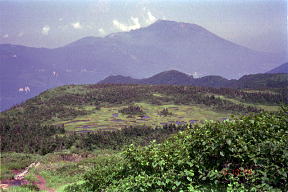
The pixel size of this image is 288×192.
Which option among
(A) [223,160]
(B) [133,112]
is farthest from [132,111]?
(A) [223,160]

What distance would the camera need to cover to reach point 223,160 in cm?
1309

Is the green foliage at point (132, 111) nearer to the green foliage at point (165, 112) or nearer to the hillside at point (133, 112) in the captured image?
the hillside at point (133, 112)

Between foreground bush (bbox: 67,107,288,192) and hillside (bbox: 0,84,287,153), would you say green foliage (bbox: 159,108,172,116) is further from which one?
foreground bush (bbox: 67,107,288,192)

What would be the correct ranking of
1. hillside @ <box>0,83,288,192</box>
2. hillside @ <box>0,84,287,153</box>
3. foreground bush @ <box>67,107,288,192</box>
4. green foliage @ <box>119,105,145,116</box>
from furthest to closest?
green foliage @ <box>119,105,145,116</box> → hillside @ <box>0,84,287,153</box> → hillside @ <box>0,83,288,192</box> → foreground bush @ <box>67,107,288,192</box>

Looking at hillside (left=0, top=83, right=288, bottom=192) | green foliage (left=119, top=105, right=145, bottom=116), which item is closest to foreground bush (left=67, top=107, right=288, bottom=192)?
hillside (left=0, top=83, right=288, bottom=192)

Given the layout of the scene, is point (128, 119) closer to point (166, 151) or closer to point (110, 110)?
point (110, 110)

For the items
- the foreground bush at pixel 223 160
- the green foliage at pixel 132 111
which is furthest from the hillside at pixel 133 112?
the foreground bush at pixel 223 160

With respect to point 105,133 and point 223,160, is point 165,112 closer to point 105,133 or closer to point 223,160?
point 105,133

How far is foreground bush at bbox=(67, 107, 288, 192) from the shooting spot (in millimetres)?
11578

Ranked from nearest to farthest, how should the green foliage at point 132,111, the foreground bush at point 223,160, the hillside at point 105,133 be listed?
the foreground bush at point 223,160 < the hillside at point 105,133 < the green foliage at point 132,111

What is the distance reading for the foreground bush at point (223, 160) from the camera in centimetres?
1158

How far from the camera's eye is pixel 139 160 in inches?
583

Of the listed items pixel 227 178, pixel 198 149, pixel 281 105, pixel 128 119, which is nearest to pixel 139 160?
pixel 198 149

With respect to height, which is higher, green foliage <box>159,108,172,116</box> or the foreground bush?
the foreground bush
